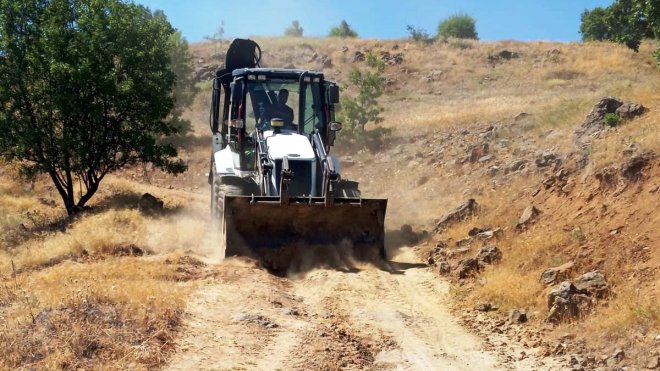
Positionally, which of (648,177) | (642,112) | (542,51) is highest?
(542,51)

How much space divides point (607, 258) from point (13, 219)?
15.1 metres

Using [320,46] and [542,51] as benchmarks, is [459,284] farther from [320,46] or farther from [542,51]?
[320,46]

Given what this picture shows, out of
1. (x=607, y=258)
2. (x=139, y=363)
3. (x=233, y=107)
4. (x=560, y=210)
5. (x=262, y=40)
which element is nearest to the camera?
(x=139, y=363)

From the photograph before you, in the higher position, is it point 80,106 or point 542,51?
point 542,51

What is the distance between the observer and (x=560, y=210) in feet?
41.5

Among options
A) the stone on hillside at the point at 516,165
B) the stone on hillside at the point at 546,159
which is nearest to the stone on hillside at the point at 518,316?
the stone on hillside at the point at 546,159

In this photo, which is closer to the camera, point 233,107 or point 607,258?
point 607,258

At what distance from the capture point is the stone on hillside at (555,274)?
961 centimetres

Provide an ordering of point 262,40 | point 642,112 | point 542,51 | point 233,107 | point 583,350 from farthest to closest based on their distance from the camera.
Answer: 1. point 262,40
2. point 542,51
3. point 642,112
4. point 233,107
5. point 583,350

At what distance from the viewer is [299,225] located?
12.4 m

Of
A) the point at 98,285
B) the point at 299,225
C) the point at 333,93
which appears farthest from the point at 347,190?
the point at 98,285

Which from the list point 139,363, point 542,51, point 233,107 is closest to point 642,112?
point 233,107

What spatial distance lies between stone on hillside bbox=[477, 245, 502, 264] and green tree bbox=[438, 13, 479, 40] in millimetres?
68072

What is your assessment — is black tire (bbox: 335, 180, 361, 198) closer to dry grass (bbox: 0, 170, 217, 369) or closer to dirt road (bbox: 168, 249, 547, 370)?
dirt road (bbox: 168, 249, 547, 370)
